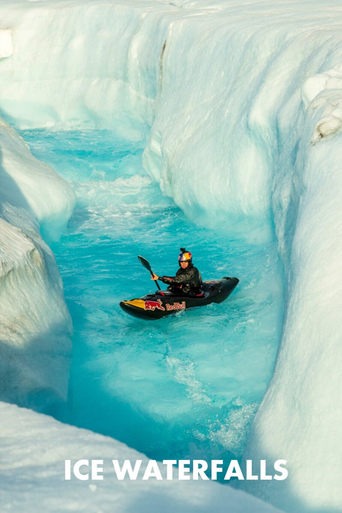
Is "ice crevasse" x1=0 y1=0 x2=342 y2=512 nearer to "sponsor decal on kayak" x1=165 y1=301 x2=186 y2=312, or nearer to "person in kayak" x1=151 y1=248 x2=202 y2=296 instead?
"person in kayak" x1=151 y1=248 x2=202 y2=296

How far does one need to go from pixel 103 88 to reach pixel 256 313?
11.6m

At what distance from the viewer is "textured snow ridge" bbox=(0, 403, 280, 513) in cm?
313

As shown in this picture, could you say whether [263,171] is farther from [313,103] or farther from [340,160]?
[340,160]

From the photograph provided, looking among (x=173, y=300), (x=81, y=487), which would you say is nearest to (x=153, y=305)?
(x=173, y=300)

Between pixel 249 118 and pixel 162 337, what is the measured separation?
439 centimetres

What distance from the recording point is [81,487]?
329cm

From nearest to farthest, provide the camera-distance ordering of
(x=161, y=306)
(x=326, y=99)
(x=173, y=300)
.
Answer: (x=326, y=99) → (x=161, y=306) → (x=173, y=300)

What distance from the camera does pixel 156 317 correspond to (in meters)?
8.95

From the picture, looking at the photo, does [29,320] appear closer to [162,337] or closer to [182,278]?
[162,337]

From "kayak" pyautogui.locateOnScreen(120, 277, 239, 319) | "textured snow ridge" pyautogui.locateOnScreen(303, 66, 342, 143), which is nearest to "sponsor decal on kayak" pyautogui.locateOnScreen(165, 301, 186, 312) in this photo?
"kayak" pyautogui.locateOnScreen(120, 277, 239, 319)

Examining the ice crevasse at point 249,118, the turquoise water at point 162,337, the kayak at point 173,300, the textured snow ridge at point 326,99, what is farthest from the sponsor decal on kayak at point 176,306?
the textured snow ridge at point 326,99

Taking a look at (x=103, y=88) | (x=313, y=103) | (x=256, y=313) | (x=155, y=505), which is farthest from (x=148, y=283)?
(x=103, y=88)

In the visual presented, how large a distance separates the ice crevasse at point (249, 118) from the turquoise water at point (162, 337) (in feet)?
2.46

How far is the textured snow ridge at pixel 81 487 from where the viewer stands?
123 inches
